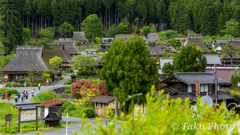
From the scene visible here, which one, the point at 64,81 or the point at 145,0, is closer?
the point at 64,81

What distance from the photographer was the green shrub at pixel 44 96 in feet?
102

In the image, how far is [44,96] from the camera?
32.8 meters

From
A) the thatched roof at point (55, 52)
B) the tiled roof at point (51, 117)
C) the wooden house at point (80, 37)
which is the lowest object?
the tiled roof at point (51, 117)

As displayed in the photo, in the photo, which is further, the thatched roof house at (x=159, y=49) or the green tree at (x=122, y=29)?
the green tree at (x=122, y=29)

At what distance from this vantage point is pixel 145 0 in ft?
355

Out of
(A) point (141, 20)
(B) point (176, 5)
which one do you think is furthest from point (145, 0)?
(B) point (176, 5)

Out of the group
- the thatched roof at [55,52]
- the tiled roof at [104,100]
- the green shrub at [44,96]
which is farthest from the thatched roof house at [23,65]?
the tiled roof at [104,100]

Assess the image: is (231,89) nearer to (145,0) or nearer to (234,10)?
(234,10)

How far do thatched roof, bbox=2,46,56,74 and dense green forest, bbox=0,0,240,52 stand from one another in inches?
1457

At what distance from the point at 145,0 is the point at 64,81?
7059 cm

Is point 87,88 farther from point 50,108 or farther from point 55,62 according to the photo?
point 55,62

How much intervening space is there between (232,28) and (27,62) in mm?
57185

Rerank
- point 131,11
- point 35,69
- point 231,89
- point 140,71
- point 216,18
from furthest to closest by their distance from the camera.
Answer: point 131,11
point 216,18
point 35,69
point 231,89
point 140,71

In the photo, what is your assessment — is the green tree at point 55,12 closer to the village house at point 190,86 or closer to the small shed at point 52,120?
the village house at point 190,86
